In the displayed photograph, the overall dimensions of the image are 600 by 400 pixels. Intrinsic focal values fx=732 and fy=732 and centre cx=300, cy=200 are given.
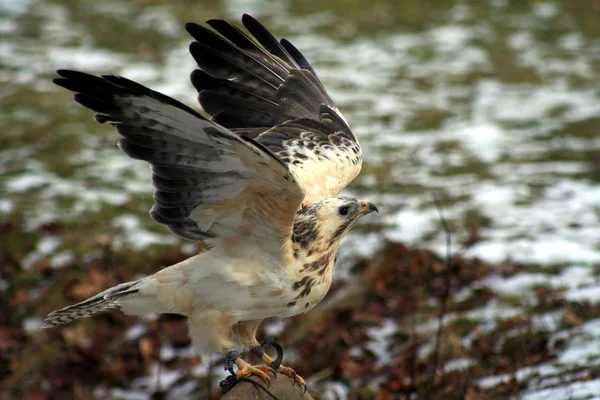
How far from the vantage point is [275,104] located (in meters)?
4.98

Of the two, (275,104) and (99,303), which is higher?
(275,104)

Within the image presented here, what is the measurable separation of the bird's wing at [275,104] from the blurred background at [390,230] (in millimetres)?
1265

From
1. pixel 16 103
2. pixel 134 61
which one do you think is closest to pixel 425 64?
pixel 134 61

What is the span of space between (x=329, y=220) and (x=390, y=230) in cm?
426

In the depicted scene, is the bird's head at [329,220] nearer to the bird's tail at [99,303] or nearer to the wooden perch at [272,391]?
the wooden perch at [272,391]

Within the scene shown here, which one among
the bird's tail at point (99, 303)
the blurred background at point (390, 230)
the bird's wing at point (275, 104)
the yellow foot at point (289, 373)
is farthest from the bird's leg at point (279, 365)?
the blurred background at point (390, 230)

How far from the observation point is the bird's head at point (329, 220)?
3717mm

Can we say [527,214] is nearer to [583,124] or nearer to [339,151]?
[583,124]

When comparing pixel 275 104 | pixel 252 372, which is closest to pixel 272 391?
pixel 252 372

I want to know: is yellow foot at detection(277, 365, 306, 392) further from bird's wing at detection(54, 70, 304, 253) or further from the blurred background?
the blurred background

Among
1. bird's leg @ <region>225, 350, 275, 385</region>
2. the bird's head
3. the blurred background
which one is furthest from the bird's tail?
the blurred background

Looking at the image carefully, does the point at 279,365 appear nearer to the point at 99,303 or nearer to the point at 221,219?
the point at 221,219

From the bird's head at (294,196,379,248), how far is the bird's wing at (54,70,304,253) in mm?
112

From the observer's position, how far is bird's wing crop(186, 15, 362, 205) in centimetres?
449
